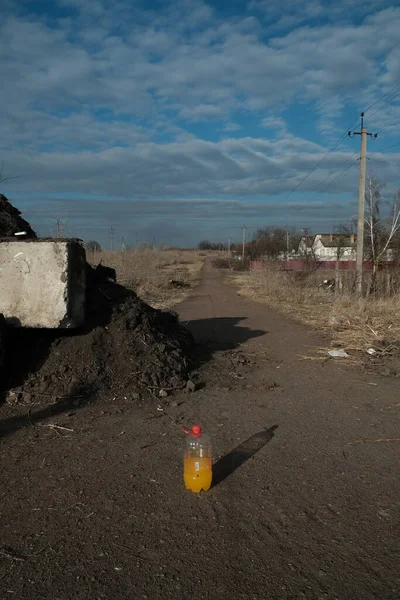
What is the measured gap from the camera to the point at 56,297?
5.91m

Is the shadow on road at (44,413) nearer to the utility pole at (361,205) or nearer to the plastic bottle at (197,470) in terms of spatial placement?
the plastic bottle at (197,470)

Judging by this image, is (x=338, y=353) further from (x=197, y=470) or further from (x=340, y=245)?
(x=340, y=245)

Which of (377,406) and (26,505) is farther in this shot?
(377,406)

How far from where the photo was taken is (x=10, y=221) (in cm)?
704

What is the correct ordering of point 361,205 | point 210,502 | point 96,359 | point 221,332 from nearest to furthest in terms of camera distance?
1. point 210,502
2. point 96,359
3. point 221,332
4. point 361,205

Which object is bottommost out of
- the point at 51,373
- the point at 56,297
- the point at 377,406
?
the point at 377,406

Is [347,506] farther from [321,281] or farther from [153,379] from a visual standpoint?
[321,281]

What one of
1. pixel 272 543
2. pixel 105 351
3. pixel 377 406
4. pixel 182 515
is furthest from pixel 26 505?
pixel 377 406

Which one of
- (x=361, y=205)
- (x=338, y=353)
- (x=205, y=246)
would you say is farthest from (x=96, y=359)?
(x=205, y=246)

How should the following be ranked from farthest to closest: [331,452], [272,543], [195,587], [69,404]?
[69,404], [331,452], [272,543], [195,587]

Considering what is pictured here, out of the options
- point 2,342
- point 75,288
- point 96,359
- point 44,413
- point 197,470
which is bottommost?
point 44,413

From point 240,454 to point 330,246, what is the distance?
4886 cm

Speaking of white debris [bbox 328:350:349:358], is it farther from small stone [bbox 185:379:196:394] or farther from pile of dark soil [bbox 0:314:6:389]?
pile of dark soil [bbox 0:314:6:389]

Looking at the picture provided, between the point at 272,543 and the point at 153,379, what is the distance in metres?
3.36
